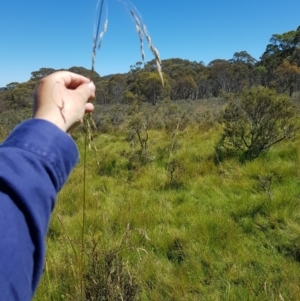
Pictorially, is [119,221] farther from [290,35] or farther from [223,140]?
[290,35]

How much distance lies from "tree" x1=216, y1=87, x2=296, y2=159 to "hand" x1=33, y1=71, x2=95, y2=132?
18.0ft

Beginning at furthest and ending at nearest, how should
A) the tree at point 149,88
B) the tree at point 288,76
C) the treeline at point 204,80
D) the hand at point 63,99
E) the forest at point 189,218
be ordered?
the tree at point 149,88 → the treeline at point 204,80 → the tree at point 288,76 → the forest at point 189,218 → the hand at point 63,99

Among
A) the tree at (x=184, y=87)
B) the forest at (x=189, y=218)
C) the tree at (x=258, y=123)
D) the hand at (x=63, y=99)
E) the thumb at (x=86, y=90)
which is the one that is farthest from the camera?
the tree at (x=184, y=87)

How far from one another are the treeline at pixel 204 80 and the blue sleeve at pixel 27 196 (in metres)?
26.8

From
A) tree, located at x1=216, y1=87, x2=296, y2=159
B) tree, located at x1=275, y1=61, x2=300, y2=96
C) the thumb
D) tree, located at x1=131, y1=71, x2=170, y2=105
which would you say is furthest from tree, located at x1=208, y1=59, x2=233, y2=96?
the thumb

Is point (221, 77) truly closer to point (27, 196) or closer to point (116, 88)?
point (116, 88)

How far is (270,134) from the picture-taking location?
6.00 m

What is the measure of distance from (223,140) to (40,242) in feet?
20.0

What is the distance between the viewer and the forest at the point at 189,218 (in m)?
2.30

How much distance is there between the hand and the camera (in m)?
0.61

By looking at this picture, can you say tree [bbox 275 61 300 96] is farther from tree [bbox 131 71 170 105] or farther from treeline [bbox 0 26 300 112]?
tree [bbox 131 71 170 105]

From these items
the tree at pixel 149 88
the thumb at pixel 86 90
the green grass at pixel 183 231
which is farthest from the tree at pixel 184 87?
the thumb at pixel 86 90

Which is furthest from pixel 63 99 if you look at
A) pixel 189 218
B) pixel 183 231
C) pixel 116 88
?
pixel 116 88

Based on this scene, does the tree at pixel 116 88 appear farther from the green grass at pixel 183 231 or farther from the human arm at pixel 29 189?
the human arm at pixel 29 189
